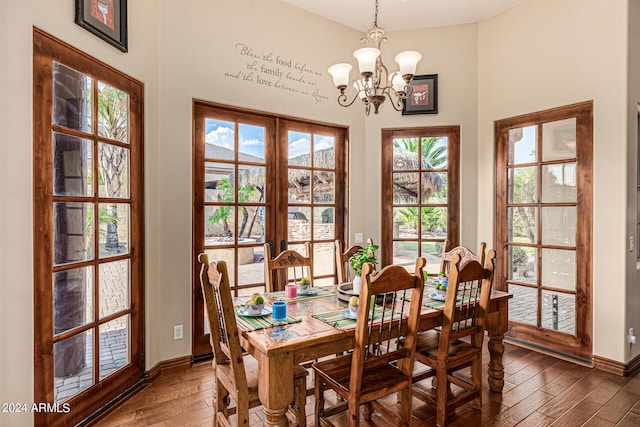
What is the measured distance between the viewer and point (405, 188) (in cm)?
405

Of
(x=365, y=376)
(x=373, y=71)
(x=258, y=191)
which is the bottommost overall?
(x=365, y=376)

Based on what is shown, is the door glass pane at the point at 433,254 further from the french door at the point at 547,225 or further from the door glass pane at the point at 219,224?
the door glass pane at the point at 219,224

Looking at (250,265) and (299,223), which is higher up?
(299,223)

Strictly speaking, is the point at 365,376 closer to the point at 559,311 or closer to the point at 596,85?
the point at 559,311

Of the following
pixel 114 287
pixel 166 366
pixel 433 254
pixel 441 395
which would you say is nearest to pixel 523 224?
pixel 433 254

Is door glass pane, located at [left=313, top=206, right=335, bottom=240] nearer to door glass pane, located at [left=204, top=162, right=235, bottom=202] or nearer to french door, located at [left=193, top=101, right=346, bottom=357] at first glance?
french door, located at [left=193, top=101, right=346, bottom=357]

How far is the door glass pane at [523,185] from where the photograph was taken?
346cm

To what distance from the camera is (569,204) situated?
3.19 m

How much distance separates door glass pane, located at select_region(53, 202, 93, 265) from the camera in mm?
2008

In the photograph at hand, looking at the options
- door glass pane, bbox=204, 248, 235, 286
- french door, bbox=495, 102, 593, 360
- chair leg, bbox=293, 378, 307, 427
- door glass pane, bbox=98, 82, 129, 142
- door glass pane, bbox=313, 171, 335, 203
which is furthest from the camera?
door glass pane, bbox=313, 171, 335, 203

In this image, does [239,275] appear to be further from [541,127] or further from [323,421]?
[541,127]

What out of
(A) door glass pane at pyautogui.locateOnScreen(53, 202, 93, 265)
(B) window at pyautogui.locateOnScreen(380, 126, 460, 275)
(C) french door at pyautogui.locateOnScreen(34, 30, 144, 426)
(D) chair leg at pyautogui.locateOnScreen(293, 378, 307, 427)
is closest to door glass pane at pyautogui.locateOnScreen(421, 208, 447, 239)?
(B) window at pyautogui.locateOnScreen(380, 126, 460, 275)

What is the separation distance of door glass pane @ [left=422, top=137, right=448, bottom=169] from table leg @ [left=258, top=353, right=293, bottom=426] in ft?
9.73

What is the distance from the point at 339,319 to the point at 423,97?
115 inches
